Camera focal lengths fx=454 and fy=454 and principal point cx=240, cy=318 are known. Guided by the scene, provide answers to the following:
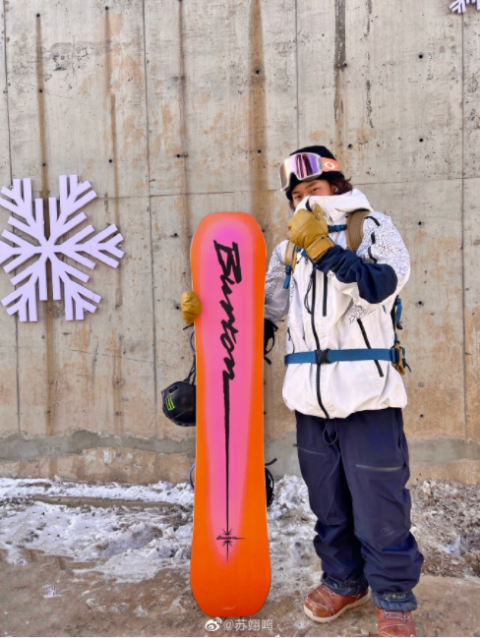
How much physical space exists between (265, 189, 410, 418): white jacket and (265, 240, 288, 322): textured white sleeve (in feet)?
0.81

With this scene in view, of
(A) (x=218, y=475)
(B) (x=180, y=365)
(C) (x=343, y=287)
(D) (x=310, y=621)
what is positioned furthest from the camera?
(B) (x=180, y=365)

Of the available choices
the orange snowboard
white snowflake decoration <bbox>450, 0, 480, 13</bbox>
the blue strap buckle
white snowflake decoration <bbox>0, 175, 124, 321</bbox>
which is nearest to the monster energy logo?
the orange snowboard

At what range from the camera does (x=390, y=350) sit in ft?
4.73

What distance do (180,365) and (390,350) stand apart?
150 cm

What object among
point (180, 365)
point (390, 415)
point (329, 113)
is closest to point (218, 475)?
point (390, 415)

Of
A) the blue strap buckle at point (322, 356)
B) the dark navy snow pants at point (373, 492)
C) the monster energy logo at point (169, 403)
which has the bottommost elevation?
the dark navy snow pants at point (373, 492)

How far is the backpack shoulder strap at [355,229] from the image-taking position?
1419mm

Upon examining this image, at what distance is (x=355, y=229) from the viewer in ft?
4.69

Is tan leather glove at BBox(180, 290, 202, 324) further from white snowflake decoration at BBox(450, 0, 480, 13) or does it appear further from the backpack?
white snowflake decoration at BBox(450, 0, 480, 13)

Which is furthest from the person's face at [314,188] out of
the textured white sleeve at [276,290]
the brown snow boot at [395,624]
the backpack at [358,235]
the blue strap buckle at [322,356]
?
the brown snow boot at [395,624]

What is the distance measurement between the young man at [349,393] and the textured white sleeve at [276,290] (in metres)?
0.22

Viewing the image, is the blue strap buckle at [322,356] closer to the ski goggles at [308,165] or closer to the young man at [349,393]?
the young man at [349,393]

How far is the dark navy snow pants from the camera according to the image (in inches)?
54.1

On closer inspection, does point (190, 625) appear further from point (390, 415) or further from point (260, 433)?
point (390, 415)
